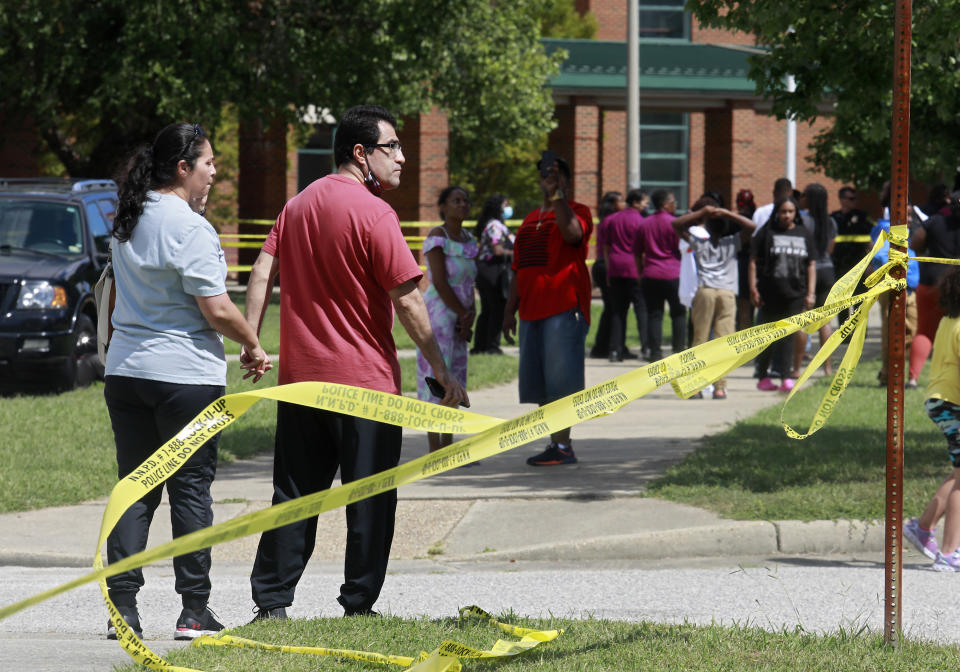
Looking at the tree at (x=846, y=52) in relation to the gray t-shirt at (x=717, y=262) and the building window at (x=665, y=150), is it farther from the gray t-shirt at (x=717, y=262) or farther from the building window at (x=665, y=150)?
the building window at (x=665, y=150)

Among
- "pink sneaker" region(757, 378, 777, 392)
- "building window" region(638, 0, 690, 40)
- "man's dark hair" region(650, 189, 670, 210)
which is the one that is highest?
"building window" region(638, 0, 690, 40)

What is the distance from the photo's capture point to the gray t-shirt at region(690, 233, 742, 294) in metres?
13.4

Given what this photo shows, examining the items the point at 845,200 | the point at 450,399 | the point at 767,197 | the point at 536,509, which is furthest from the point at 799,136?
the point at 450,399

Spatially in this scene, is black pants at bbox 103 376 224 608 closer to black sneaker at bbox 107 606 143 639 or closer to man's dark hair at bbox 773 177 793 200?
black sneaker at bbox 107 606 143 639

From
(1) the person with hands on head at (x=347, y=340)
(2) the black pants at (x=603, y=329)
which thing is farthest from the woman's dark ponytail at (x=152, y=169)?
(2) the black pants at (x=603, y=329)

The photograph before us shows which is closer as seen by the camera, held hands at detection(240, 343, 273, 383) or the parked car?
held hands at detection(240, 343, 273, 383)

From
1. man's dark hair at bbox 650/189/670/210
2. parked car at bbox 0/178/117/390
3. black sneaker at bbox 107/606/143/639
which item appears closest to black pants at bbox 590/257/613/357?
man's dark hair at bbox 650/189/670/210

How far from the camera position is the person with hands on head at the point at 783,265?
13164 mm

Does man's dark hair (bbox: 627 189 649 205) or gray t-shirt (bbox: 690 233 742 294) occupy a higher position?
man's dark hair (bbox: 627 189 649 205)

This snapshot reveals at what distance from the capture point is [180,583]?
17.6ft

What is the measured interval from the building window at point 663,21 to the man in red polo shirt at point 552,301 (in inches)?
1322

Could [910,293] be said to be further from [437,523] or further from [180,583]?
[180,583]

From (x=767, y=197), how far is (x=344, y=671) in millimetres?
37116

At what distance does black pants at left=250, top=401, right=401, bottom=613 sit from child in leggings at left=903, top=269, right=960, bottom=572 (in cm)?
313
